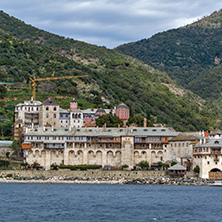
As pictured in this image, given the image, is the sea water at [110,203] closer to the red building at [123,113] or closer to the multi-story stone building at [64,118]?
the multi-story stone building at [64,118]

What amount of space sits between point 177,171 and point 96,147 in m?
16.9

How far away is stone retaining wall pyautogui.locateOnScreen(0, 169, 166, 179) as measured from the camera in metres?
118

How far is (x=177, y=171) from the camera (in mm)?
117000

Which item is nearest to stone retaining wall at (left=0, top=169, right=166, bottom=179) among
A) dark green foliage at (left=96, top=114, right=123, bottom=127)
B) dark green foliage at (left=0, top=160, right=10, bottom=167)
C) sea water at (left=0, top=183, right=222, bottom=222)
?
dark green foliage at (left=0, top=160, right=10, bottom=167)

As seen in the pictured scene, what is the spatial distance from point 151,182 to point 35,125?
3696 centimetres

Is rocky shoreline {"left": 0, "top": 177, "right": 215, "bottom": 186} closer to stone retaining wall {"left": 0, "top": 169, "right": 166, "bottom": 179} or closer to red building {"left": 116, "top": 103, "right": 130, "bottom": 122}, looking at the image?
stone retaining wall {"left": 0, "top": 169, "right": 166, "bottom": 179}

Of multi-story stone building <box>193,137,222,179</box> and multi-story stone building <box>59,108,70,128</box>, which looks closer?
multi-story stone building <box>193,137,222,179</box>

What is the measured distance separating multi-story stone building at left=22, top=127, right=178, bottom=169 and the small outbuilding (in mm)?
9210

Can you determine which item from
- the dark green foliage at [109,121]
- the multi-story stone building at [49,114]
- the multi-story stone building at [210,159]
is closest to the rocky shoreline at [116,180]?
the multi-story stone building at [210,159]

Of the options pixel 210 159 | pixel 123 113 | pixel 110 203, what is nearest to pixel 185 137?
pixel 210 159

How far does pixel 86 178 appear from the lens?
4638 inches

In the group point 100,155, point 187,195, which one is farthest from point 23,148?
point 187,195

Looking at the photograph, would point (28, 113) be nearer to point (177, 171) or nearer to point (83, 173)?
point (83, 173)

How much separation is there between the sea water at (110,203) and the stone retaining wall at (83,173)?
10.2 m
